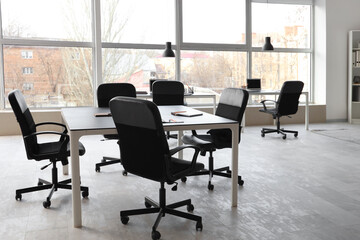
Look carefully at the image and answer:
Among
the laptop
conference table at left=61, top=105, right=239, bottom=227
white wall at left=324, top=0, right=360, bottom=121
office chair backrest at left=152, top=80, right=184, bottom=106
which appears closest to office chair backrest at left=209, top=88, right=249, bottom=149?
conference table at left=61, top=105, right=239, bottom=227

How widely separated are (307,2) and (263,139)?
412 centimetres

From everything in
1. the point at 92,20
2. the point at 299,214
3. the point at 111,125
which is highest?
the point at 92,20

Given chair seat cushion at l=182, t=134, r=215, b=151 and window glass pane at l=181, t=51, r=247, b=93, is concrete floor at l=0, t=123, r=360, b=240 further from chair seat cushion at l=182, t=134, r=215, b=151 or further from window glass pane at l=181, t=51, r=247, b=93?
window glass pane at l=181, t=51, r=247, b=93

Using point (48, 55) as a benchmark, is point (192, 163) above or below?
below

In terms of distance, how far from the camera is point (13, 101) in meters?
3.29

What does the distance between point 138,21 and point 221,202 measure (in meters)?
5.53

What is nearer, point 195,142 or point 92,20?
point 195,142

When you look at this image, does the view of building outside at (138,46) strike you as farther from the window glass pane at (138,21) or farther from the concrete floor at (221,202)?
the concrete floor at (221,202)

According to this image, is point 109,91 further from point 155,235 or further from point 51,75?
point 51,75

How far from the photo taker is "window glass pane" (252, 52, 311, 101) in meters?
9.06

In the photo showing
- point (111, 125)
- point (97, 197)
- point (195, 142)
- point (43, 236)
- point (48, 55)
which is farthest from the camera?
point (48, 55)

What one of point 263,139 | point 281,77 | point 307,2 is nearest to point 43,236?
point 263,139

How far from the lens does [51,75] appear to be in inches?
308

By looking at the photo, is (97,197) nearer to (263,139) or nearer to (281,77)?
(263,139)
